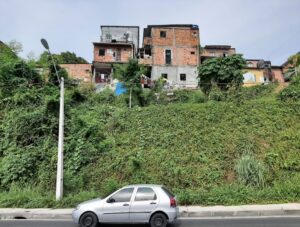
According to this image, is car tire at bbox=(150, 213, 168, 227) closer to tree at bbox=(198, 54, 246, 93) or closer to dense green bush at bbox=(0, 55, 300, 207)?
dense green bush at bbox=(0, 55, 300, 207)

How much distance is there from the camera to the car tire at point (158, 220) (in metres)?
8.27

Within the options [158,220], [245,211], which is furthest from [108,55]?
[158,220]

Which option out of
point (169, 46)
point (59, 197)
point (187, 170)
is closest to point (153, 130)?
point (187, 170)

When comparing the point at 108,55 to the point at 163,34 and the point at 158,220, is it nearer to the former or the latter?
the point at 163,34

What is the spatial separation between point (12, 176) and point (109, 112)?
24.6ft

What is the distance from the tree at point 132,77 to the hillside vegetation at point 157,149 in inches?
100

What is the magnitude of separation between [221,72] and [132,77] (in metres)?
7.73

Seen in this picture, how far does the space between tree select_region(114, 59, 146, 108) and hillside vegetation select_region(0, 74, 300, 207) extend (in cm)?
255

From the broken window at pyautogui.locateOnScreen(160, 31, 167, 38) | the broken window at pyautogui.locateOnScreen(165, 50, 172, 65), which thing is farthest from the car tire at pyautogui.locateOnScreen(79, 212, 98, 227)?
the broken window at pyautogui.locateOnScreen(160, 31, 167, 38)

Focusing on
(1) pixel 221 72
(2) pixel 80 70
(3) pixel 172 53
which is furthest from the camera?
(2) pixel 80 70

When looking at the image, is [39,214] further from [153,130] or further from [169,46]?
[169,46]

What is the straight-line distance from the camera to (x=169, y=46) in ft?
131

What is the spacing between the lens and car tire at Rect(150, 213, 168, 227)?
8.27 meters

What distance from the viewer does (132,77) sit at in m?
23.9
